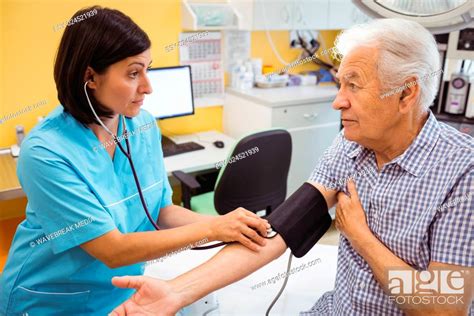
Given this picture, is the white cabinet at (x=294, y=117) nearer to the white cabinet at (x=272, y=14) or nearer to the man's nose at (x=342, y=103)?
the white cabinet at (x=272, y=14)

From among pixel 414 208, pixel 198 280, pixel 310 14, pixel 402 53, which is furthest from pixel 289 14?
pixel 198 280

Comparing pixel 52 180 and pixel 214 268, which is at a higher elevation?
pixel 52 180

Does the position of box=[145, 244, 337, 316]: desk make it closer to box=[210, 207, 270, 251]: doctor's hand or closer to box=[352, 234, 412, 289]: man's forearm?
box=[210, 207, 270, 251]: doctor's hand

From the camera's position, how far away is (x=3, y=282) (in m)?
1.26

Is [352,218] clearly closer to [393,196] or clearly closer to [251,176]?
[393,196]

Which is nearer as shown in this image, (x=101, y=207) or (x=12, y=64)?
(x=101, y=207)

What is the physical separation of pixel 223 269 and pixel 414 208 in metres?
0.49

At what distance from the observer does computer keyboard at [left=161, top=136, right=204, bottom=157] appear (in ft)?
8.71

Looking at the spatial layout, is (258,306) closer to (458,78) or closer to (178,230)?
(178,230)

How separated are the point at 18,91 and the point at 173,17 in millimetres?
1015

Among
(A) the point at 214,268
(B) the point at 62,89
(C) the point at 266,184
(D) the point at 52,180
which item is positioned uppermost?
(B) the point at 62,89

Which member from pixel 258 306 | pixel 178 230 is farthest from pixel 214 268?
pixel 258 306

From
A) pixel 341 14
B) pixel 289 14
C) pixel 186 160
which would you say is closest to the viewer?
pixel 186 160

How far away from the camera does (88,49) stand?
1112 mm
